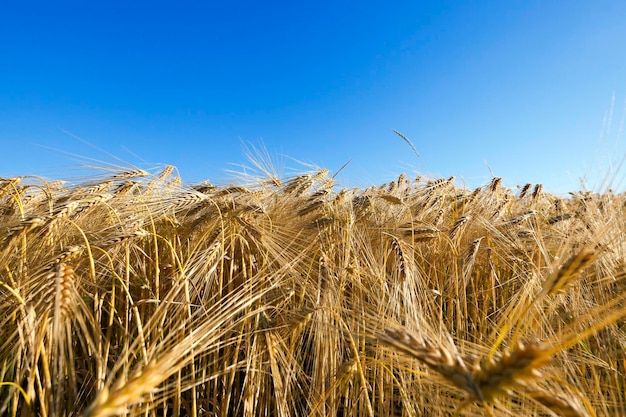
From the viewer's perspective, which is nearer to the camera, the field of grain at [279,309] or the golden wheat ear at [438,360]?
the golden wheat ear at [438,360]

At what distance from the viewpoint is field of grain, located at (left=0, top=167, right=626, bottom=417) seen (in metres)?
0.88

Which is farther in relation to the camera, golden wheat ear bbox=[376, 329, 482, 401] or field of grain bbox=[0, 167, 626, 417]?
field of grain bbox=[0, 167, 626, 417]

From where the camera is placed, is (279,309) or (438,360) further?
(279,309)

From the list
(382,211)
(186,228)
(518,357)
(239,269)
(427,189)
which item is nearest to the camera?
(518,357)

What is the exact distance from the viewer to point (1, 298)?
4.27 feet

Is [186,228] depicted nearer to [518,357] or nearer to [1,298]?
[1,298]

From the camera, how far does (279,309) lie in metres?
1.60

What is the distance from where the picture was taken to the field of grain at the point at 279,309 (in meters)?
0.88

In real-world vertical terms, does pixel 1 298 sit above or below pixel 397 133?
below

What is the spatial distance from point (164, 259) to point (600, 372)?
212cm

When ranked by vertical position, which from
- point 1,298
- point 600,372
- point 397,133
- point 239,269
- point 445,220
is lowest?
point 600,372

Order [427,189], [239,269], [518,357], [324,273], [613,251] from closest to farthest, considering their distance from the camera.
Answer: [518,357]
[613,251]
[324,273]
[239,269]
[427,189]

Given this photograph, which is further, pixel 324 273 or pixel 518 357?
pixel 324 273

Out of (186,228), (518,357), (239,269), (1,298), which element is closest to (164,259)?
(186,228)
